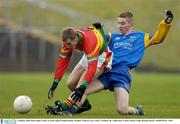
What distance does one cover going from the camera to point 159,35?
46.3ft

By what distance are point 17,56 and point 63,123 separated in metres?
38.5

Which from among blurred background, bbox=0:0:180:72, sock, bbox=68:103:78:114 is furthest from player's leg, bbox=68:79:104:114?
blurred background, bbox=0:0:180:72

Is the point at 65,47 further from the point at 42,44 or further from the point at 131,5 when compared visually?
the point at 131,5

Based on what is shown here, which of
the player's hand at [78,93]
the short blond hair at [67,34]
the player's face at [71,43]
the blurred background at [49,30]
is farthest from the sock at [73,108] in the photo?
the blurred background at [49,30]

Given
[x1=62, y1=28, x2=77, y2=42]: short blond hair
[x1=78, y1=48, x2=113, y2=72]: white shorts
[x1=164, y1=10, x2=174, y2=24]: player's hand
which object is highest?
[x1=164, y1=10, x2=174, y2=24]: player's hand

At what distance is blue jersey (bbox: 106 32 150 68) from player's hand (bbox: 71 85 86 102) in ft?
5.28

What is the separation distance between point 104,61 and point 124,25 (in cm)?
98

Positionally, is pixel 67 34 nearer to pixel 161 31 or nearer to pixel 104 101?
pixel 161 31

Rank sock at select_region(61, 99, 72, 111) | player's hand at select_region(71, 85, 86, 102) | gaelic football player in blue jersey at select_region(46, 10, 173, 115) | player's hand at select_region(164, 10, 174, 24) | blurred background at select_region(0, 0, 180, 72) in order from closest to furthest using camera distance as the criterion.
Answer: player's hand at select_region(71, 85, 86, 102), sock at select_region(61, 99, 72, 111), gaelic football player in blue jersey at select_region(46, 10, 173, 115), player's hand at select_region(164, 10, 174, 24), blurred background at select_region(0, 0, 180, 72)

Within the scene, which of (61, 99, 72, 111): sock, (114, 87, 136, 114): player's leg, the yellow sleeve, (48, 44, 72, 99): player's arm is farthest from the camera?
the yellow sleeve

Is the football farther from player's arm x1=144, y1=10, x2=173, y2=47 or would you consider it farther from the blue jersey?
player's arm x1=144, y1=10, x2=173, y2=47

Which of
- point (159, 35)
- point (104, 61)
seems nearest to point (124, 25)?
point (159, 35)

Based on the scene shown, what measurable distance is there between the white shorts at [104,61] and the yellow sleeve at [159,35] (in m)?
1.06

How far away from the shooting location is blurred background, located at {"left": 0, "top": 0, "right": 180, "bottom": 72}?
4816 cm
